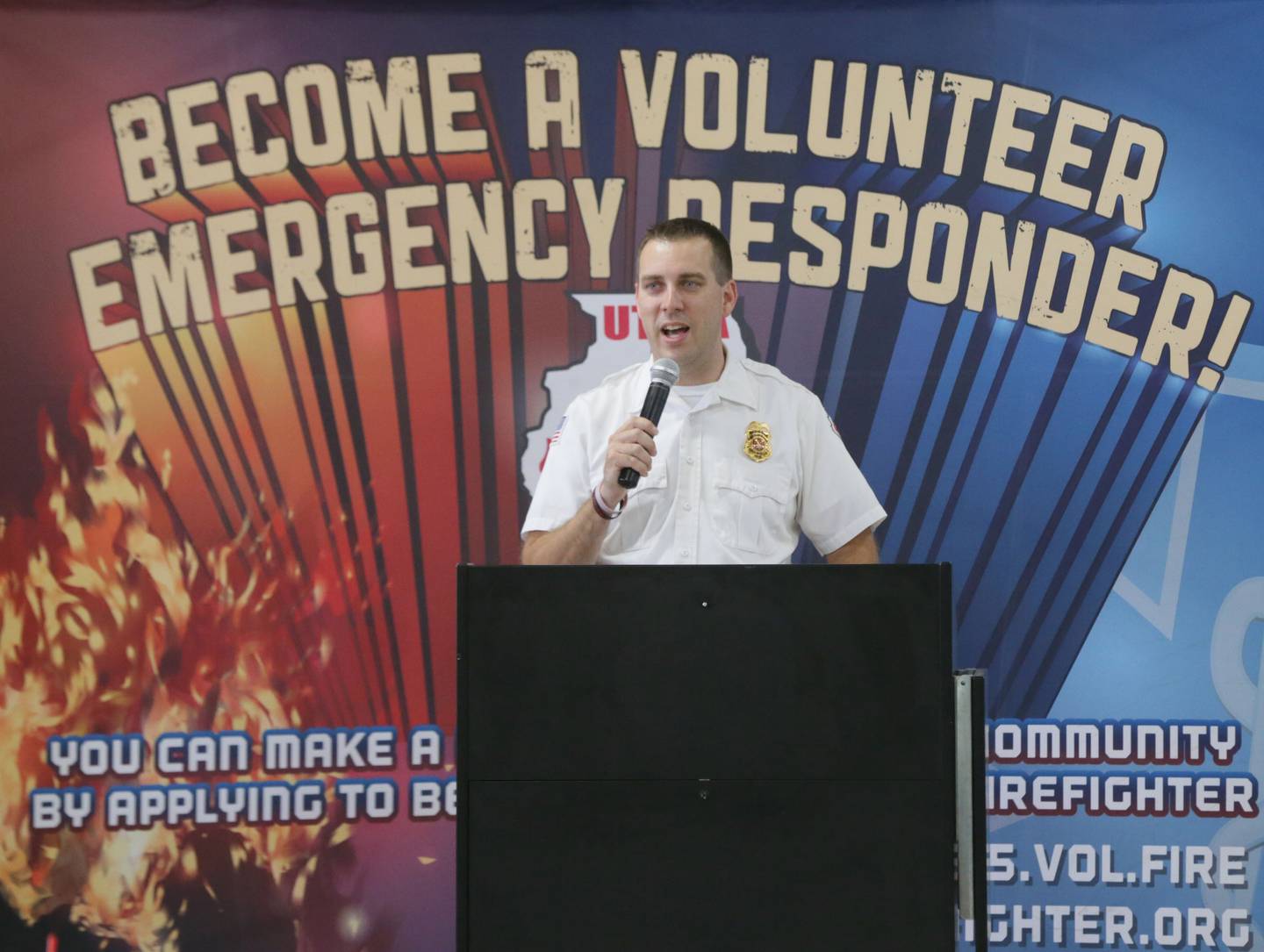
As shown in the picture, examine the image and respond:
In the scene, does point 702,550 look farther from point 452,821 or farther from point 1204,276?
point 1204,276

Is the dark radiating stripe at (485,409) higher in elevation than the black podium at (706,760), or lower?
higher

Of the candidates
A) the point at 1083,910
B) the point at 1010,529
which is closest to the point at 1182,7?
the point at 1010,529

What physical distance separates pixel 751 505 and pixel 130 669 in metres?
1.78

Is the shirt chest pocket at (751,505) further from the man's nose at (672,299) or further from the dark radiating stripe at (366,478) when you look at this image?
the dark radiating stripe at (366,478)

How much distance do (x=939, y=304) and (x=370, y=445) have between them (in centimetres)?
151

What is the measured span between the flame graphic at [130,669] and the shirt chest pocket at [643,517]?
3.79ft

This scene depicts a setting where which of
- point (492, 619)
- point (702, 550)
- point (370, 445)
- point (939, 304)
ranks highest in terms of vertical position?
point (939, 304)

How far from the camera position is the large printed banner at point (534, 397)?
3293 millimetres

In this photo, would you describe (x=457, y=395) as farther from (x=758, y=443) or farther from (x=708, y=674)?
(x=708, y=674)

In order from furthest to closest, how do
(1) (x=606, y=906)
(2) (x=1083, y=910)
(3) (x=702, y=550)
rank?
(2) (x=1083, y=910)
(3) (x=702, y=550)
(1) (x=606, y=906)

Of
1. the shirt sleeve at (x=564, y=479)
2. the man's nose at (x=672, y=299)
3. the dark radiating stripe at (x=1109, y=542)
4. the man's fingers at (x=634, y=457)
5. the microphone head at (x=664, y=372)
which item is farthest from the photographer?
the dark radiating stripe at (x=1109, y=542)

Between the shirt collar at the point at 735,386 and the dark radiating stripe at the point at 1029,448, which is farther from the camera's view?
the dark radiating stripe at the point at 1029,448

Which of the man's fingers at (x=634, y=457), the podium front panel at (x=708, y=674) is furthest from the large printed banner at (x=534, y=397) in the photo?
the podium front panel at (x=708, y=674)

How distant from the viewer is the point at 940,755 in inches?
60.9
